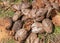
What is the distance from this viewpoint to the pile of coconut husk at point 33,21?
3420 millimetres

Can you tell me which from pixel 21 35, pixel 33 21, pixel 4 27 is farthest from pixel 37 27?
pixel 4 27

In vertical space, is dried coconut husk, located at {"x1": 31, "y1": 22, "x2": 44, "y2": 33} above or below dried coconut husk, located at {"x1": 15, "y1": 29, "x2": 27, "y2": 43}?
above

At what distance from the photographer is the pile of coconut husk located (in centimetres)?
342

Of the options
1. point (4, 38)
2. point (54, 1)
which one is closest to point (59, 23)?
point (54, 1)

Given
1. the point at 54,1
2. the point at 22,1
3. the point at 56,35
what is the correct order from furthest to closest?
1. the point at 22,1
2. the point at 54,1
3. the point at 56,35

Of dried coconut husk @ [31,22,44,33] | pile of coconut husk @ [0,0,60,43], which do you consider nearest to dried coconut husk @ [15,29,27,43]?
pile of coconut husk @ [0,0,60,43]

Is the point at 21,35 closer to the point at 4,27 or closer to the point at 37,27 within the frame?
the point at 37,27

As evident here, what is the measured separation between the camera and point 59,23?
3.51 meters

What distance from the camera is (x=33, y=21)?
A: 11.8 feet

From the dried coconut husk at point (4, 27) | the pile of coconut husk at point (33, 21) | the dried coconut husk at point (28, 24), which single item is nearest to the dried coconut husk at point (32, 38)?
the pile of coconut husk at point (33, 21)

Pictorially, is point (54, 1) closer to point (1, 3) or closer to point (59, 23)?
point (59, 23)

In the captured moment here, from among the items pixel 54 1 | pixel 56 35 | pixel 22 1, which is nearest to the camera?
pixel 56 35

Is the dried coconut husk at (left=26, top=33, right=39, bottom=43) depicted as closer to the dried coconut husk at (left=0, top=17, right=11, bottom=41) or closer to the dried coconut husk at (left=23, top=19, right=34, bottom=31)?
the dried coconut husk at (left=23, top=19, right=34, bottom=31)

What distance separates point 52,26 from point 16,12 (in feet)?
2.44
